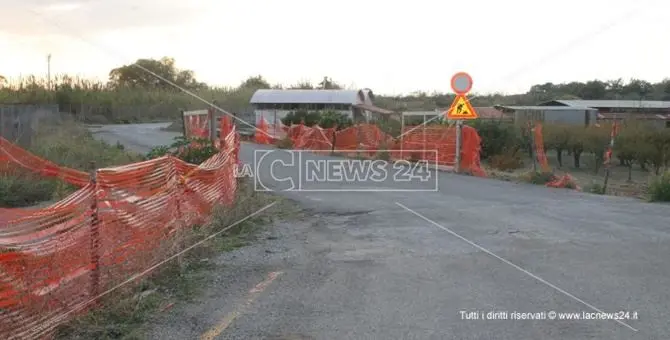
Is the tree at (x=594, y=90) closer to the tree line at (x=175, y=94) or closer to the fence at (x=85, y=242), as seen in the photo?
the tree line at (x=175, y=94)

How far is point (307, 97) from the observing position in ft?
198

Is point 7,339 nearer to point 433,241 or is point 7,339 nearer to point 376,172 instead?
point 433,241

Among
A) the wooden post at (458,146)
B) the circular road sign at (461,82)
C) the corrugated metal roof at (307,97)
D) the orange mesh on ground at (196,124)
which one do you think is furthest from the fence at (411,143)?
the corrugated metal roof at (307,97)

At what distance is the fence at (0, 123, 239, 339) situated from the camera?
506cm

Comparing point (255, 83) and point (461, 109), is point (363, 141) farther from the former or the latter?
point (255, 83)

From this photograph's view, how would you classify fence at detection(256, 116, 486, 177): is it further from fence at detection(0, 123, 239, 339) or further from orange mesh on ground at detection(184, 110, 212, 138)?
fence at detection(0, 123, 239, 339)

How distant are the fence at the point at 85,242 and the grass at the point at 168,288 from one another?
138mm

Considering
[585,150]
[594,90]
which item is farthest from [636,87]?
[585,150]

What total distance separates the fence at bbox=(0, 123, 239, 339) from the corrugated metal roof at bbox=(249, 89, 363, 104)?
167ft

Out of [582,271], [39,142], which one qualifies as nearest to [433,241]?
[582,271]

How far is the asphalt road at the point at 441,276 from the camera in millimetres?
5656

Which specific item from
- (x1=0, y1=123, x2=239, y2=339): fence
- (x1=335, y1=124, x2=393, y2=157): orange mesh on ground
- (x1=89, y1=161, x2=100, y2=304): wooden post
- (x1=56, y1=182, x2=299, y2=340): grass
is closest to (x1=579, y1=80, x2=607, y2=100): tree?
(x1=335, y1=124, x2=393, y2=157): orange mesh on ground

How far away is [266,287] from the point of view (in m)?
6.95

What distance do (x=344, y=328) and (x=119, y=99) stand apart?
71.0 meters
